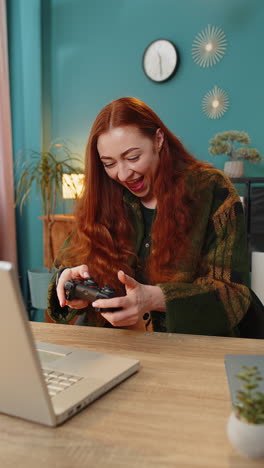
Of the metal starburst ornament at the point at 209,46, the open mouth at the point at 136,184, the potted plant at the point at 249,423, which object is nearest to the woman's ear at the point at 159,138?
the open mouth at the point at 136,184

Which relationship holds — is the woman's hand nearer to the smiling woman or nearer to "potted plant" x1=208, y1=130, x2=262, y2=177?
the smiling woman

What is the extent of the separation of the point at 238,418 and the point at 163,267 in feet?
2.83

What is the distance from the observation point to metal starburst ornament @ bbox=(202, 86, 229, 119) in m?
3.19

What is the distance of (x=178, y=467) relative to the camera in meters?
0.50

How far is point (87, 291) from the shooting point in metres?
1.01

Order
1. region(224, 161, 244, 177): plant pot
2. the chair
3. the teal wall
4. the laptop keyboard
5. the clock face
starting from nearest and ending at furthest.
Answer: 1. the laptop keyboard
2. the chair
3. region(224, 161, 244, 177): plant pot
4. the teal wall
5. the clock face

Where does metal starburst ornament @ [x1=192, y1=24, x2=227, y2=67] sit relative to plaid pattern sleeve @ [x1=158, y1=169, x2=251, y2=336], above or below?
above

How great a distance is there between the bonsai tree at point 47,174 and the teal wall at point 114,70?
0.11 metres

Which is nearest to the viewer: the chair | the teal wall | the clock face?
the chair

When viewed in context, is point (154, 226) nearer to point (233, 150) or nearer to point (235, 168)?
point (235, 168)

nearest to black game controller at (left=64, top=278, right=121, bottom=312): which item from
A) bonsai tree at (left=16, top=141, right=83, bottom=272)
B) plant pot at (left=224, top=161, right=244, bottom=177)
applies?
bonsai tree at (left=16, top=141, right=83, bottom=272)

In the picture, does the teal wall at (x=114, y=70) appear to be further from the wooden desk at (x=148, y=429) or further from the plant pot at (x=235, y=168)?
the wooden desk at (x=148, y=429)

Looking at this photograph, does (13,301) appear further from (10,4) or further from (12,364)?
(10,4)

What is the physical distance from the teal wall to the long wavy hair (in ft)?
6.23
